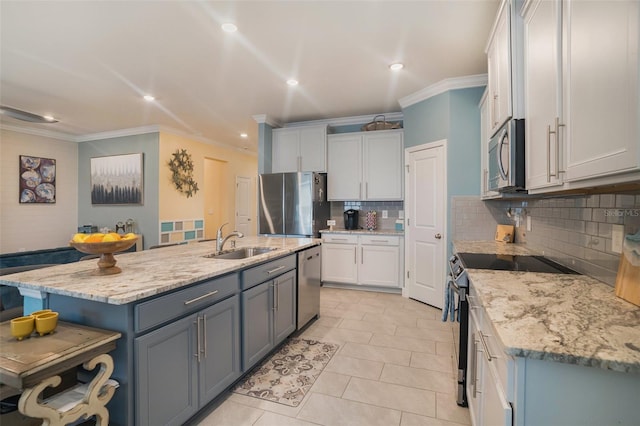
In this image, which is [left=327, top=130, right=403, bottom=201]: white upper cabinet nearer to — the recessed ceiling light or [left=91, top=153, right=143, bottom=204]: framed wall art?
the recessed ceiling light

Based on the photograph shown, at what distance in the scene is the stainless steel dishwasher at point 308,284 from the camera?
3.00 metres

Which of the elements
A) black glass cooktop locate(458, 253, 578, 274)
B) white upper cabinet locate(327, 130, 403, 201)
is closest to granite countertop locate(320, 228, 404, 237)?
white upper cabinet locate(327, 130, 403, 201)

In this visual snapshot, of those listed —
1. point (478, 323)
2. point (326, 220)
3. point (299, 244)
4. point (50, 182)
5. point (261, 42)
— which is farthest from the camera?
point (50, 182)

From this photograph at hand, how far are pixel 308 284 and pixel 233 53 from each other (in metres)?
2.31

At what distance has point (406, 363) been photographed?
2.52 meters

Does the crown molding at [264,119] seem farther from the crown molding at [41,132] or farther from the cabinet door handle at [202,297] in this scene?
the crown molding at [41,132]

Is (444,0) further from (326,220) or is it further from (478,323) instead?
(326,220)

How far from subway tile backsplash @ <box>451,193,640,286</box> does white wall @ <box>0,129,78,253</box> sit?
739cm

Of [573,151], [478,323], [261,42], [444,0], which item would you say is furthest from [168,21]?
[478,323]

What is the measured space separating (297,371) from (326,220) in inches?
114

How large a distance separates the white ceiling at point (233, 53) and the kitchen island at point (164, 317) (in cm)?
182

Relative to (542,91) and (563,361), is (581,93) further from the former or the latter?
(563,361)

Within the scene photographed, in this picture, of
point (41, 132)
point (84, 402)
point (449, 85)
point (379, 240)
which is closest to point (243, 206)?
point (41, 132)

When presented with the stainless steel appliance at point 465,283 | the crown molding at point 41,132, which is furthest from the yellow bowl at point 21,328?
the crown molding at point 41,132
